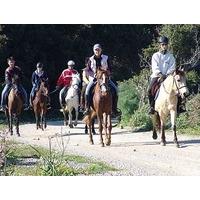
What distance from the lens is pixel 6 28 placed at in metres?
21.4

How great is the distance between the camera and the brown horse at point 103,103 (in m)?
14.1

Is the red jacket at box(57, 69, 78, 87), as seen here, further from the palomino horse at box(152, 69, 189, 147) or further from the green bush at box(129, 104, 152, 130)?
the palomino horse at box(152, 69, 189, 147)

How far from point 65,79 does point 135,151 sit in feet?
20.1

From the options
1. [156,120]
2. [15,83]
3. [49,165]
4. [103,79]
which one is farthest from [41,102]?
[49,165]

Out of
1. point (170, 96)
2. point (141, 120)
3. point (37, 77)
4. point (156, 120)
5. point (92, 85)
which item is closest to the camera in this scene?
point (170, 96)

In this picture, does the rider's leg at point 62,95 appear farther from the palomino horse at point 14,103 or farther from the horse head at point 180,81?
the horse head at point 180,81

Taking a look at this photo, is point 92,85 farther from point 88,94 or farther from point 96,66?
point 96,66

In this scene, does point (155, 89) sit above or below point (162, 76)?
below

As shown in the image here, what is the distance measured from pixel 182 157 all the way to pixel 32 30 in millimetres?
9333

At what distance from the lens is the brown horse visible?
14.1m

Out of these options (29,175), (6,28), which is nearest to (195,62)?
(6,28)

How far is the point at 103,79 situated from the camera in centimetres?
1409

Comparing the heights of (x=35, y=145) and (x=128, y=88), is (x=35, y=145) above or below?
below
